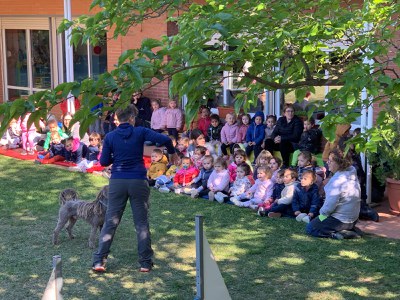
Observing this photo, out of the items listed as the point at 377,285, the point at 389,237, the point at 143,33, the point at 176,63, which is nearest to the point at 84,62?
the point at 143,33

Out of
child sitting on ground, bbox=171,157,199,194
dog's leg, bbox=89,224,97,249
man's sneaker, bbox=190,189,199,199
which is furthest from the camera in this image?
child sitting on ground, bbox=171,157,199,194

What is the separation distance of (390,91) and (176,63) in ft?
4.96

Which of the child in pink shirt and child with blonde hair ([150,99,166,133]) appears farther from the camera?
child with blonde hair ([150,99,166,133])

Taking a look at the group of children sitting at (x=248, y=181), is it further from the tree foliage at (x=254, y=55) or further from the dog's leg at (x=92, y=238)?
the tree foliage at (x=254, y=55)

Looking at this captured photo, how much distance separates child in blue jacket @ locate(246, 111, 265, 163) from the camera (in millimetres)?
14812

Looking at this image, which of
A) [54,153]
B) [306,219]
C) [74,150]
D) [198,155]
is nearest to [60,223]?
[306,219]

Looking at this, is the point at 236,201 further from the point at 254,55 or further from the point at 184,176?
the point at 254,55

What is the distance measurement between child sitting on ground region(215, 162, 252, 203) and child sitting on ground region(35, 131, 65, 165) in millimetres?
5068

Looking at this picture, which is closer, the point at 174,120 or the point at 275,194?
the point at 275,194

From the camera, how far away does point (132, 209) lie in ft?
Answer: 29.5

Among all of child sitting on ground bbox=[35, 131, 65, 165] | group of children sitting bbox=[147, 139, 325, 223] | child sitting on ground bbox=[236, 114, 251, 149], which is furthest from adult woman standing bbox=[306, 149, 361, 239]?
child sitting on ground bbox=[35, 131, 65, 165]

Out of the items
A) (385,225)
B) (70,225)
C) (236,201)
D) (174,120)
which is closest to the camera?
(70,225)

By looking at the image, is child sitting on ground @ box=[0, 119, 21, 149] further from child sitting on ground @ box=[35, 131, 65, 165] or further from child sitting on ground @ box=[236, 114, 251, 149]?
child sitting on ground @ box=[236, 114, 251, 149]

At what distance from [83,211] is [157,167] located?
4.50 meters
